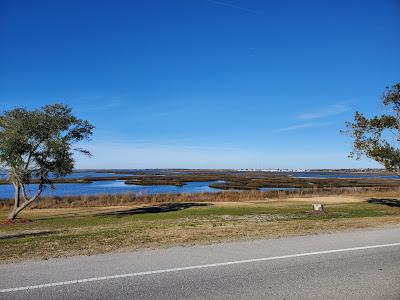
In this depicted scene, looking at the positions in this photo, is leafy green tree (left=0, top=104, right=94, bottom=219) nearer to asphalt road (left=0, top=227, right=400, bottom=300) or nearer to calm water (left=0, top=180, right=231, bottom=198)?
asphalt road (left=0, top=227, right=400, bottom=300)

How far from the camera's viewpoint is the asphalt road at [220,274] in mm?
6777

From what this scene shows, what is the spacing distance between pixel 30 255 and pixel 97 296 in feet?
13.5

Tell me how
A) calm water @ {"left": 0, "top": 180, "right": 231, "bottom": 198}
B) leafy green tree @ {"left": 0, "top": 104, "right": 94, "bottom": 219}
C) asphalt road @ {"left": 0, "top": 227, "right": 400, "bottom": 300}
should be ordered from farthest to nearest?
calm water @ {"left": 0, "top": 180, "right": 231, "bottom": 198}, leafy green tree @ {"left": 0, "top": 104, "right": 94, "bottom": 219}, asphalt road @ {"left": 0, "top": 227, "right": 400, "bottom": 300}

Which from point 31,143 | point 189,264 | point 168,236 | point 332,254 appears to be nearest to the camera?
point 189,264

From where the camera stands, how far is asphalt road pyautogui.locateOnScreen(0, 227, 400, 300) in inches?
267

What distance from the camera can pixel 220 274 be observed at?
793 cm

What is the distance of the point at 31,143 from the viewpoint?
2739 centimetres

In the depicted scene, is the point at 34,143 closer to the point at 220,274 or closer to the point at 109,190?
the point at 220,274

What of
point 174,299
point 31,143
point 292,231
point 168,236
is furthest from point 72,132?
point 174,299

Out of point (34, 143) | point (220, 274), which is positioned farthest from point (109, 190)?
point (220, 274)

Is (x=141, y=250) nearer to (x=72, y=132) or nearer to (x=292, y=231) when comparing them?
(x=292, y=231)

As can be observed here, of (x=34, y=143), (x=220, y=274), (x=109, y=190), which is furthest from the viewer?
(x=109, y=190)

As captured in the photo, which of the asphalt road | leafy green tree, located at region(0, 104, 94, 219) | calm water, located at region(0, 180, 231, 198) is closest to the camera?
the asphalt road

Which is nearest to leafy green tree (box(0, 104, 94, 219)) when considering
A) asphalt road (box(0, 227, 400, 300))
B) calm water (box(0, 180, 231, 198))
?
asphalt road (box(0, 227, 400, 300))
